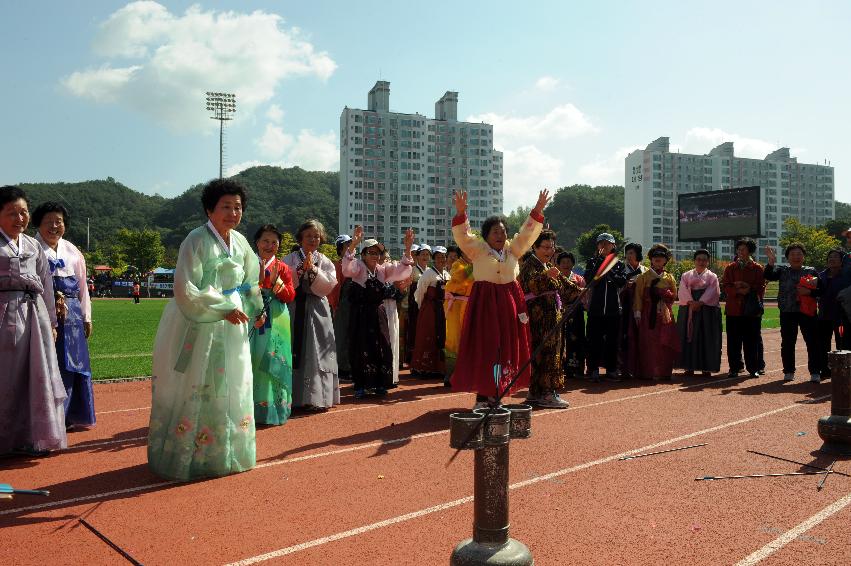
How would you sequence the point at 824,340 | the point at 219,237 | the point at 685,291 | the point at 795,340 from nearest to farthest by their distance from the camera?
the point at 219,237 < the point at 824,340 < the point at 795,340 < the point at 685,291

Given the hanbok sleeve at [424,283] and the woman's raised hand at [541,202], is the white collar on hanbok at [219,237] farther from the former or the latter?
the hanbok sleeve at [424,283]

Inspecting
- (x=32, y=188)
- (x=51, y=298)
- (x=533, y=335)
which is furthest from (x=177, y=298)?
(x=32, y=188)

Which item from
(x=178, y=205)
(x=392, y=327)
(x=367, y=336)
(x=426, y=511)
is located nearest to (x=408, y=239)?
(x=367, y=336)

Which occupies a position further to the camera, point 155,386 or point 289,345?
point 289,345

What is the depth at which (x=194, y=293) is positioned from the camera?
190 inches

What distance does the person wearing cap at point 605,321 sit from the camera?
10.4 metres

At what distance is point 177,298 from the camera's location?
192 inches

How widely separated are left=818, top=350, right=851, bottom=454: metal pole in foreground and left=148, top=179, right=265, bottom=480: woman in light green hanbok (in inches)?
188

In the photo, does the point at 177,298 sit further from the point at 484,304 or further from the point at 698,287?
the point at 698,287

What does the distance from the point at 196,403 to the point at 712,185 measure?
145m

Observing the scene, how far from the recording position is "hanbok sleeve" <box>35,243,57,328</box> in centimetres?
591

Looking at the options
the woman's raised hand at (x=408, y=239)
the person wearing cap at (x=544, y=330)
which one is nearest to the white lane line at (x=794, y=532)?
the person wearing cap at (x=544, y=330)

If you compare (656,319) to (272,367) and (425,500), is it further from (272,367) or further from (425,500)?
(425,500)

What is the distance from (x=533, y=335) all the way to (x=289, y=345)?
2915 millimetres
